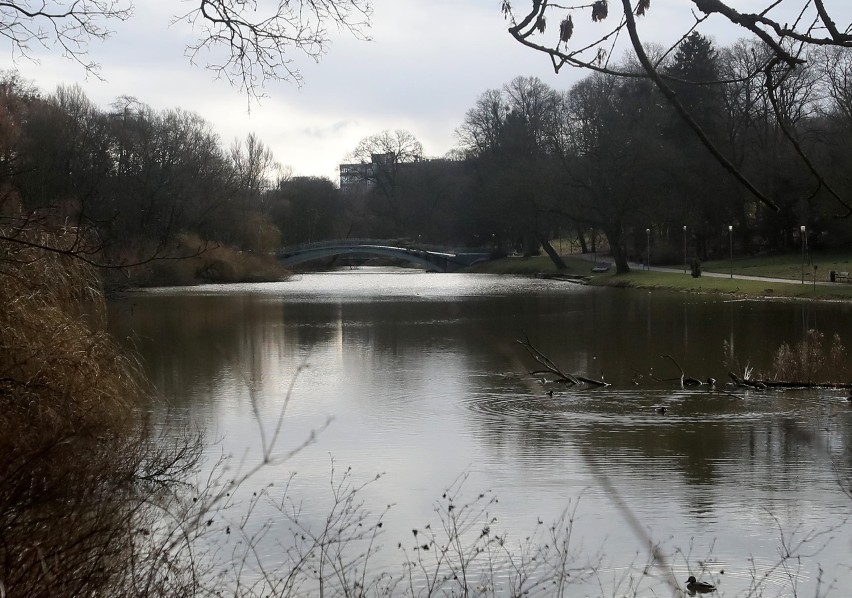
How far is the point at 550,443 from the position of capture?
11.6 meters

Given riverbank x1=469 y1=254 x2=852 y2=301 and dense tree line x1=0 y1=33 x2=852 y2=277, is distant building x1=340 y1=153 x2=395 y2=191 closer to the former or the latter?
dense tree line x1=0 y1=33 x2=852 y2=277

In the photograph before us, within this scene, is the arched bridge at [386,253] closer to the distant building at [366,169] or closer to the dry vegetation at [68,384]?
the distant building at [366,169]

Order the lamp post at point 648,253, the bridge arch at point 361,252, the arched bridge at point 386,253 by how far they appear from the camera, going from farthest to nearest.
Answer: the arched bridge at point 386,253 < the bridge arch at point 361,252 < the lamp post at point 648,253

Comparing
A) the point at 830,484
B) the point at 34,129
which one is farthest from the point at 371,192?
the point at 830,484

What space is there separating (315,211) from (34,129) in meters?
41.3

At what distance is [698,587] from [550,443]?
480cm

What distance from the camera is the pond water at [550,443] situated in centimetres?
781

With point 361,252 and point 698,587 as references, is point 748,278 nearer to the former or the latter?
point 361,252

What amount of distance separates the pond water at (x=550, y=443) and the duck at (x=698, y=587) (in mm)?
169

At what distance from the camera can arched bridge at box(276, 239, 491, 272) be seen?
66.5 meters

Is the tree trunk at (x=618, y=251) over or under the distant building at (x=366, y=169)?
under

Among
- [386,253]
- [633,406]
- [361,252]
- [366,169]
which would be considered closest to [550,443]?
[633,406]

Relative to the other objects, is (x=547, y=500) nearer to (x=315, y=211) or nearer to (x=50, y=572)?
(x=50, y=572)

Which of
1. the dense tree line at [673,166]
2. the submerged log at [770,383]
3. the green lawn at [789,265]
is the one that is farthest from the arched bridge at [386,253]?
the submerged log at [770,383]
